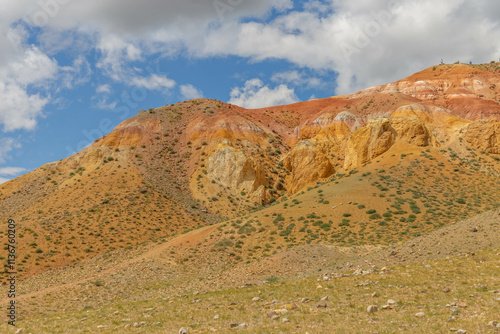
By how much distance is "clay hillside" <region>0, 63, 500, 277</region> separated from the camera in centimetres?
3259

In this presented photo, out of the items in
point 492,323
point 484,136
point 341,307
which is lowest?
point 492,323

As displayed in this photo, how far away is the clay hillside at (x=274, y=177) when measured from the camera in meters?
32.6

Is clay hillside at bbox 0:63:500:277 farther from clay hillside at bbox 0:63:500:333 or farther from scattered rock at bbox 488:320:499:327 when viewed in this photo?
scattered rock at bbox 488:320:499:327

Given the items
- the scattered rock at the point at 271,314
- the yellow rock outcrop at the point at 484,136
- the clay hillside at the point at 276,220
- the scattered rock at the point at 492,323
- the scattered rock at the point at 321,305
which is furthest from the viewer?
the yellow rock outcrop at the point at 484,136

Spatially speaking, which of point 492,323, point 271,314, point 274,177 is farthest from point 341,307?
→ point 274,177

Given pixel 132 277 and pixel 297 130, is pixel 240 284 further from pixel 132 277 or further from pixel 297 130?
pixel 297 130

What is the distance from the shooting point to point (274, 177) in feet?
180

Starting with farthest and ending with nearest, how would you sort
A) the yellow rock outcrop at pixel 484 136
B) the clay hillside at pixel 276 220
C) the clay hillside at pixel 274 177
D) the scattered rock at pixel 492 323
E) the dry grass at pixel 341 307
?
the yellow rock outcrop at pixel 484 136 < the clay hillside at pixel 274 177 < the clay hillside at pixel 276 220 < the dry grass at pixel 341 307 < the scattered rock at pixel 492 323

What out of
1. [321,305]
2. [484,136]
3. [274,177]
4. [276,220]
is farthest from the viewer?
[274,177]

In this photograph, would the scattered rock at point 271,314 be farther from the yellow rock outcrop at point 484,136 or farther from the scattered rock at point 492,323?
the yellow rock outcrop at point 484,136

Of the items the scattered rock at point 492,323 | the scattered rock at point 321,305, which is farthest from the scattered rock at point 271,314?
the scattered rock at point 492,323

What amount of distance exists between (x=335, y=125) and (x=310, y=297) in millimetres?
52924

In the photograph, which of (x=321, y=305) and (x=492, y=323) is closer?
(x=492, y=323)

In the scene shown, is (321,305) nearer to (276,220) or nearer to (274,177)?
(276,220)
